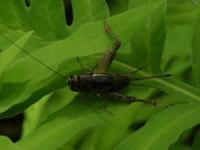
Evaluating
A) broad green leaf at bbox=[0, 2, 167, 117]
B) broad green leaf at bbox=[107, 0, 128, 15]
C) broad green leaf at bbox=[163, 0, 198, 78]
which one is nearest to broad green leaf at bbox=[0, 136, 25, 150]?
broad green leaf at bbox=[0, 2, 167, 117]

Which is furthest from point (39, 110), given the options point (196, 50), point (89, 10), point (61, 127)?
point (196, 50)

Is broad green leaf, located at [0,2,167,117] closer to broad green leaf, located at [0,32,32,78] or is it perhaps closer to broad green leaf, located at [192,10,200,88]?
broad green leaf, located at [0,32,32,78]

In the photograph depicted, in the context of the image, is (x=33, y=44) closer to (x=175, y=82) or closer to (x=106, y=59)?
(x=106, y=59)

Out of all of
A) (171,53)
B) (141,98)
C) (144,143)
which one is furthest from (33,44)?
(171,53)

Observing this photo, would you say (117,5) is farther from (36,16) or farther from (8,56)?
(8,56)

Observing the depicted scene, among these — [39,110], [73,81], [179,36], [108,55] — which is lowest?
[39,110]

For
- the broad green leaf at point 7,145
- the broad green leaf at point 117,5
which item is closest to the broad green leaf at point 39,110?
the broad green leaf at point 117,5
